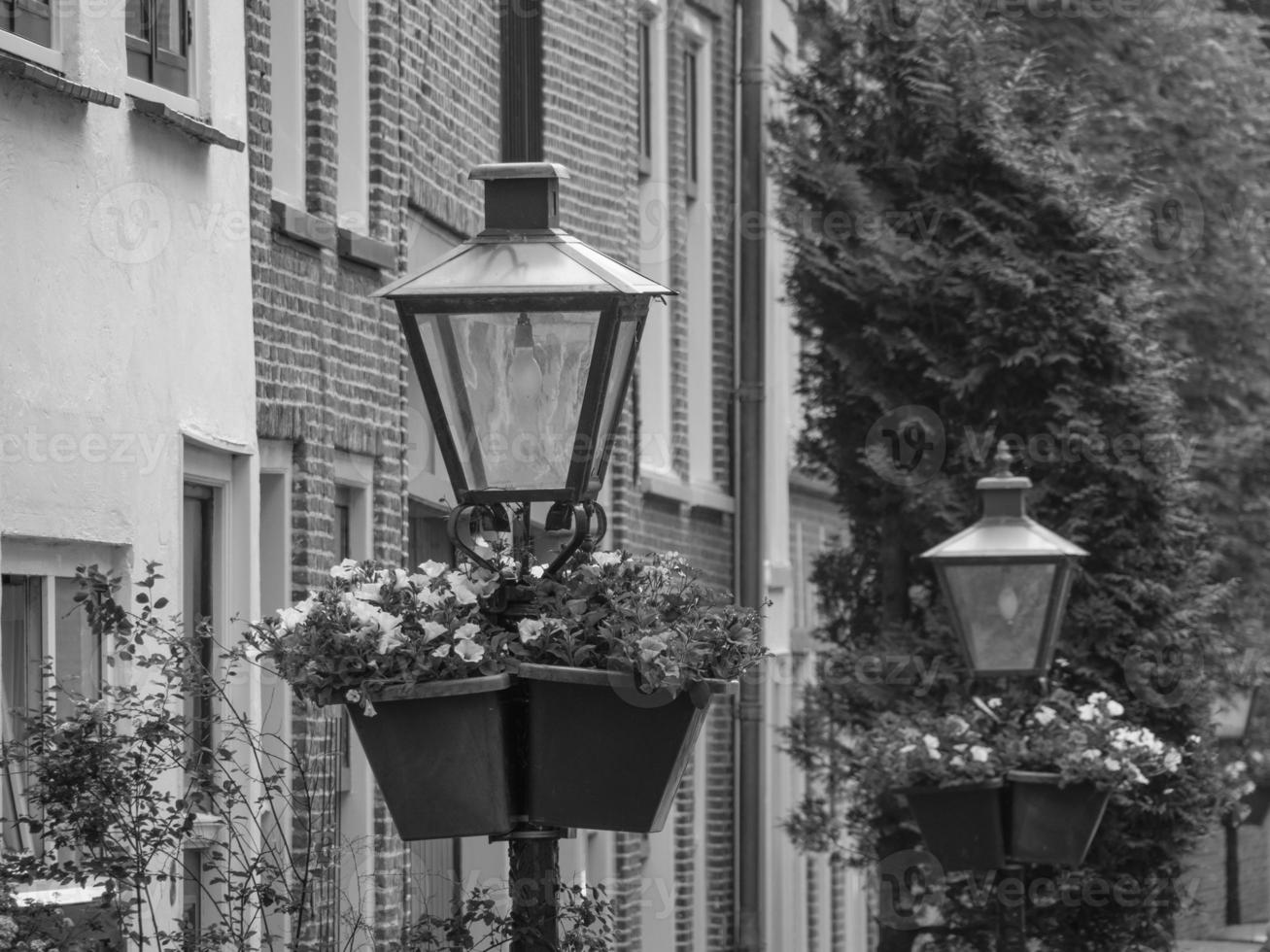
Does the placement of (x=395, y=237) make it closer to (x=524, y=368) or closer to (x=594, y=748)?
(x=524, y=368)

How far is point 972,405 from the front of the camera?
16.7 metres

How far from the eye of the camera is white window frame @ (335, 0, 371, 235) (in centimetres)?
1139

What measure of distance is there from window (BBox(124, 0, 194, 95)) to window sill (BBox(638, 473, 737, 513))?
7618 mm

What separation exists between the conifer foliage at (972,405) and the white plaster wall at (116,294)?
7.20 meters

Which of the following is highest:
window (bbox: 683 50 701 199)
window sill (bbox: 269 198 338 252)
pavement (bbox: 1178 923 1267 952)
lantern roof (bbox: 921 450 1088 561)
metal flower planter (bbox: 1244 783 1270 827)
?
window (bbox: 683 50 701 199)

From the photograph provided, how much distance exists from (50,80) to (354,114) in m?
3.78

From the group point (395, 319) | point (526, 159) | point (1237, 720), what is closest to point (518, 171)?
point (526, 159)

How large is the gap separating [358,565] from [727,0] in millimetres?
14057

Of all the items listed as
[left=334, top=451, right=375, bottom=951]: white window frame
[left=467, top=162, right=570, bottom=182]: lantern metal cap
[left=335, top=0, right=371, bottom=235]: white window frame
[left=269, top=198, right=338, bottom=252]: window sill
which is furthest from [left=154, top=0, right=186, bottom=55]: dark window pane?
[left=467, top=162, right=570, bottom=182]: lantern metal cap

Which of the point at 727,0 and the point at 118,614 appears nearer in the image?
the point at 118,614

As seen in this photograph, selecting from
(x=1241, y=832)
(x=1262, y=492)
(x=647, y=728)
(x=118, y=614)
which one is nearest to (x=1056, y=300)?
(x=1262, y=492)

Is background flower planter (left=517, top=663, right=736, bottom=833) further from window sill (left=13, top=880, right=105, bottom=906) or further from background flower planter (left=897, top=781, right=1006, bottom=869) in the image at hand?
background flower planter (left=897, top=781, right=1006, bottom=869)

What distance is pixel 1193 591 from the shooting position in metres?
16.1

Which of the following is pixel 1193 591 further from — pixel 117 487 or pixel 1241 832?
pixel 1241 832
